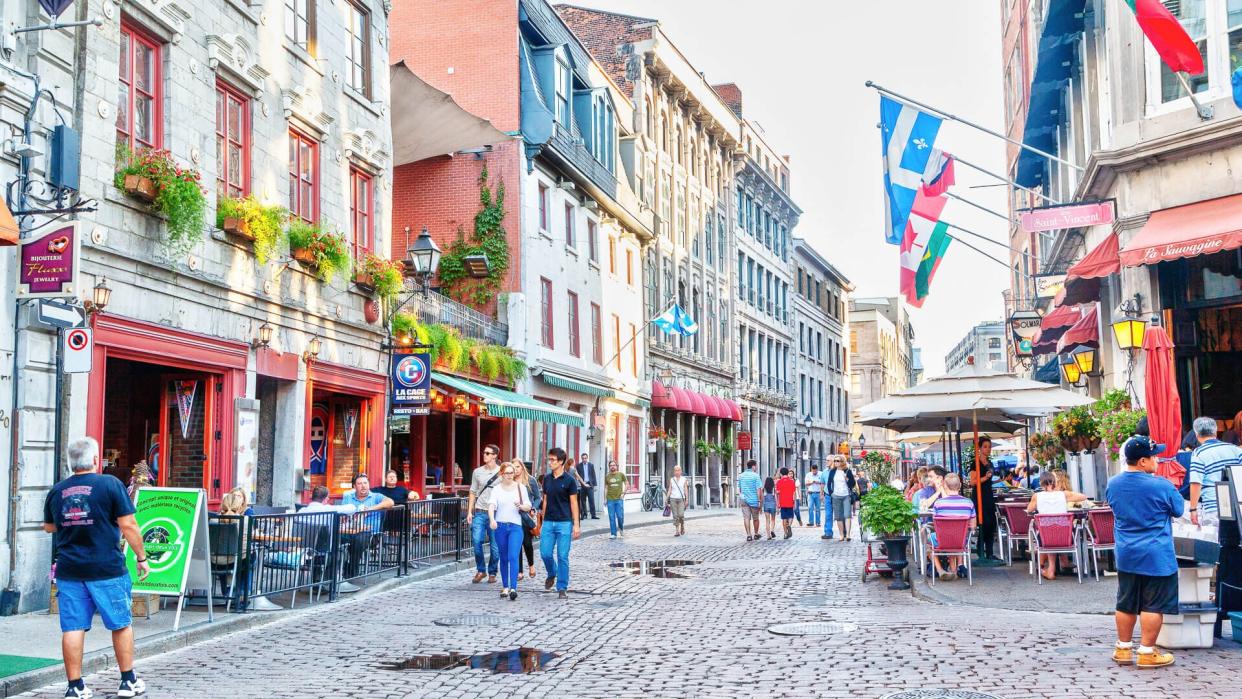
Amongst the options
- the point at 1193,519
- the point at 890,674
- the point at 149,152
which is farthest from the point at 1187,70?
the point at 149,152

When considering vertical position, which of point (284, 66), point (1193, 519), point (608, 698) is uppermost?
point (284, 66)

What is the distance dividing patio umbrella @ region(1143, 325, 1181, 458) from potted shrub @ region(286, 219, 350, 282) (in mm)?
11371

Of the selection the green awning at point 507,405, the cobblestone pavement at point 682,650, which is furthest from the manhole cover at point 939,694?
the green awning at point 507,405

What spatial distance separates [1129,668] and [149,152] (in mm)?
11509

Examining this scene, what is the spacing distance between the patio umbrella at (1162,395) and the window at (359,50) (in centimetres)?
1323

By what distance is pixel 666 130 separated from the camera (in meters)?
45.5

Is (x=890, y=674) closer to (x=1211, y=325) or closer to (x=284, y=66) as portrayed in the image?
(x=1211, y=325)

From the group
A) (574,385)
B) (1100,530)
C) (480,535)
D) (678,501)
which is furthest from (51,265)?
(574,385)

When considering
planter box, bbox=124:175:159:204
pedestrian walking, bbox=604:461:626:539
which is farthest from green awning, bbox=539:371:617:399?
planter box, bbox=124:175:159:204

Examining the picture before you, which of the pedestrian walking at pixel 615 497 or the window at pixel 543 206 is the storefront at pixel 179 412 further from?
the window at pixel 543 206

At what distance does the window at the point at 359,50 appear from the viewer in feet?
68.7

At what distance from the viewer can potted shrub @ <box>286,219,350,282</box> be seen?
1786 centimetres

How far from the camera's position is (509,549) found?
14.3 m

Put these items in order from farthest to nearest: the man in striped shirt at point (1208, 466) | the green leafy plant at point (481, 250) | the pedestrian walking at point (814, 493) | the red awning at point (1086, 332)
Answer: the pedestrian walking at point (814, 493) → the green leafy plant at point (481, 250) → the red awning at point (1086, 332) → the man in striped shirt at point (1208, 466)
